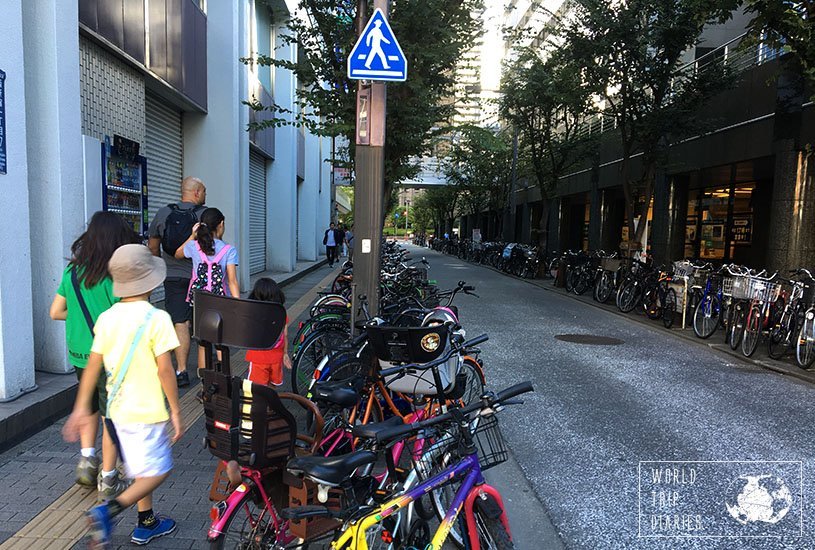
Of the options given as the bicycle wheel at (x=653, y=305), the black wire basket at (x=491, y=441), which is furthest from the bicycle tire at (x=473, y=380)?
the bicycle wheel at (x=653, y=305)

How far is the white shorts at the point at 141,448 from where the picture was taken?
8.20 ft

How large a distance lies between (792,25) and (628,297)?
6414 mm

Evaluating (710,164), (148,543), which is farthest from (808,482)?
(710,164)

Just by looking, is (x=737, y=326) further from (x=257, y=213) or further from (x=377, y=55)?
(x=257, y=213)

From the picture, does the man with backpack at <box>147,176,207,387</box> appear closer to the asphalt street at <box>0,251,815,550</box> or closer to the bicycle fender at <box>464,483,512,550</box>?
the asphalt street at <box>0,251,815,550</box>

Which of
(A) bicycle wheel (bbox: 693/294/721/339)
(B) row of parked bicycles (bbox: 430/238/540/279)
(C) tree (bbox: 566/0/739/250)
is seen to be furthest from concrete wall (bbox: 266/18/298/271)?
(A) bicycle wheel (bbox: 693/294/721/339)

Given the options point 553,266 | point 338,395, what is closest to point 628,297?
point 553,266

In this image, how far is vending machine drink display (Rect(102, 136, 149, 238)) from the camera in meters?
6.73

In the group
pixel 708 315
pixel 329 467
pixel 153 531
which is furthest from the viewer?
pixel 708 315

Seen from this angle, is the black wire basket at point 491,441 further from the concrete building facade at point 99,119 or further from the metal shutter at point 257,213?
the metal shutter at point 257,213

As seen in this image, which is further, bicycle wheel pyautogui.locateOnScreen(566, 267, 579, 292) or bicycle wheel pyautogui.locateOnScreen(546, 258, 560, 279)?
bicycle wheel pyautogui.locateOnScreen(546, 258, 560, 279)

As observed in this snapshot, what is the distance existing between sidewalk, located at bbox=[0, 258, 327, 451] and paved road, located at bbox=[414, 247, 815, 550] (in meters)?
3.61

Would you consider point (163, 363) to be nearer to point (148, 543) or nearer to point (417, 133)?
point (148, 543)

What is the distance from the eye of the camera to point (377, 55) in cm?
492
